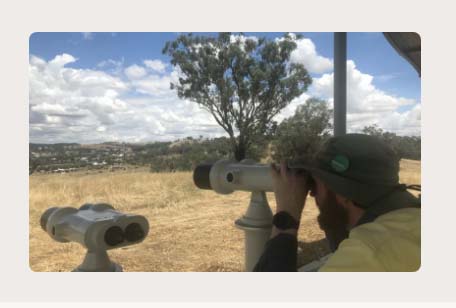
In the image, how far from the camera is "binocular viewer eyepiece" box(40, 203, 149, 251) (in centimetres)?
90

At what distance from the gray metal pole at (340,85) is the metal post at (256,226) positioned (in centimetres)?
86

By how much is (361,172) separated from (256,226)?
0.36m

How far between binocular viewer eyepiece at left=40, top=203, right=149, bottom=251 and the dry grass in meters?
0.27

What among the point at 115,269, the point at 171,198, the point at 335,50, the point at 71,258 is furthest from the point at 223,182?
the point at 171,198

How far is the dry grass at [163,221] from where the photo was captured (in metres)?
2.89

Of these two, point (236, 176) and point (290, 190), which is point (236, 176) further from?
point (290, 190)

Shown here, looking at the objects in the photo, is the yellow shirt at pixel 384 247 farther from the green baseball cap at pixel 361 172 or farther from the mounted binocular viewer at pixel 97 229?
the mounted binocular viewer at pixel 97 229

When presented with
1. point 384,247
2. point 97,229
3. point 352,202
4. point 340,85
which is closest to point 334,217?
point 352,202

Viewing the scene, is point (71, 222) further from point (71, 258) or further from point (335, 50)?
point (71, 258)

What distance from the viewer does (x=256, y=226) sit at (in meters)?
1.15

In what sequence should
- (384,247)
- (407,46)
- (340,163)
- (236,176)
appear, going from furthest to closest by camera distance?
(407,46), (236,176), (340,163), (384,247)

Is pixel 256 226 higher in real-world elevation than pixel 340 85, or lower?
lower

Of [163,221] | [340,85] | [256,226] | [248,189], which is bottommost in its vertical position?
[163,221]

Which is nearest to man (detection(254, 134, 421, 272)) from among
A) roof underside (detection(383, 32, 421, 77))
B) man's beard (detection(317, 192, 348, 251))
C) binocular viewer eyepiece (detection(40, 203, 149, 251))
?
man's beard (detection(317, 192, 348, 251))
